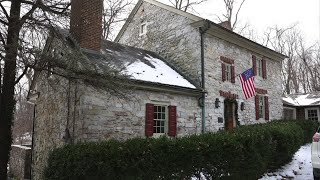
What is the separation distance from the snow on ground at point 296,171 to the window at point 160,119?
424 cm

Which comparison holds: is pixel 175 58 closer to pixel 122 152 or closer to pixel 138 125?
pixel 138 125

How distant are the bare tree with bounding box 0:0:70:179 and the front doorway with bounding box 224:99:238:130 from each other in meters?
9.21

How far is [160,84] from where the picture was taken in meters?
11.4

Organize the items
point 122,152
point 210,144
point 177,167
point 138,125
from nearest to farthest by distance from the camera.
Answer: point 122,152 → point 177,167 → point 210,144 → point 138,125

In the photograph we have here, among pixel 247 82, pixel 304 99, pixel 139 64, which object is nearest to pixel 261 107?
pixel 247 82

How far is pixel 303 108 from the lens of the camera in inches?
1006

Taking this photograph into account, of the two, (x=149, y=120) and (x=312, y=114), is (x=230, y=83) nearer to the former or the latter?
(x=149, y=120)

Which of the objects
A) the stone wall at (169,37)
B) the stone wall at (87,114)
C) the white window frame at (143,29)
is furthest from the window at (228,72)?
the white window frame at (143,29)

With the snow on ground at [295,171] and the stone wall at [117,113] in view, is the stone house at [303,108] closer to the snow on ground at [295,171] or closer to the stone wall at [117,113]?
the snow on ground at [295,171]

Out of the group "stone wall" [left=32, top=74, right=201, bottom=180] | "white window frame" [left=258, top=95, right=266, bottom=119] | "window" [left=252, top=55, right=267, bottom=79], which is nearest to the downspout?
"stone wall" [left=32, top=74, right=201, bottom=180]

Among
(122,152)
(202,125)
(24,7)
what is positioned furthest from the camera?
(202,125)

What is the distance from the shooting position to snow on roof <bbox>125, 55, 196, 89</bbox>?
37.5 feet

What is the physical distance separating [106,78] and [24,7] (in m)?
3.29

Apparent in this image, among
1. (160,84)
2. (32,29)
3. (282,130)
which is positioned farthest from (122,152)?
(282,130)
